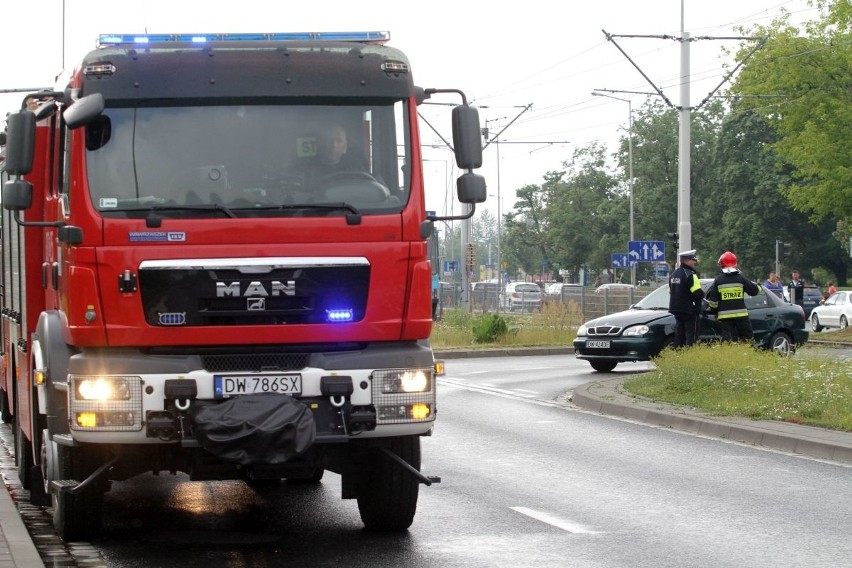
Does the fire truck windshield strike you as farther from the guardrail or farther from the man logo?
the guardrail

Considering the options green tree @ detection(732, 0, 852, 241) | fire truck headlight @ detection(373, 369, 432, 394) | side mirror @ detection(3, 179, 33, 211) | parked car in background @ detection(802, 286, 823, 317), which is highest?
green tree @ detection(732, 0, 852, 241)

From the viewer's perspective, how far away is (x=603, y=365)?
24750 mm

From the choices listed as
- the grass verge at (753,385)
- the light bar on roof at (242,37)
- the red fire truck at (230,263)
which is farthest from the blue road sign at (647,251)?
the red fire truck at (230,263)

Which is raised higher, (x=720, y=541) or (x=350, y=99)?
(x=350, y=99)

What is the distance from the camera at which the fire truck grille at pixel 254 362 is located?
805 cm

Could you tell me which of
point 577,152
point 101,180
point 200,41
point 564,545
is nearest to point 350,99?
point 200,41

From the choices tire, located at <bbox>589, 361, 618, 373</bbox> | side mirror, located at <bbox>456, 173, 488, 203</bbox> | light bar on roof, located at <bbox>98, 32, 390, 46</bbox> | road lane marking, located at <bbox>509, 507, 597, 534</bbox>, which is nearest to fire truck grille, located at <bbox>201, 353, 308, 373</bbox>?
side mirror, located at <bbox>456, 173, 488, 203</bbox>

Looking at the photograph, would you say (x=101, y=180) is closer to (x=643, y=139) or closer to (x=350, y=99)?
(x=350, y=99)

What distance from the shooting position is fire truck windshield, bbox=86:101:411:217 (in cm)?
809

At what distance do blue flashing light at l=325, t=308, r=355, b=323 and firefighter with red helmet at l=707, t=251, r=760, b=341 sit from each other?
41.3 feet

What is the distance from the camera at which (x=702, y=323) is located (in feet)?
77.1

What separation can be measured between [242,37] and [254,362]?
197 cm

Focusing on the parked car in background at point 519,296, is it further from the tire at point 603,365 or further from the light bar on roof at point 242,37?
the light bar on roof at point 242,37

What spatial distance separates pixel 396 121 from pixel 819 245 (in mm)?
80406
